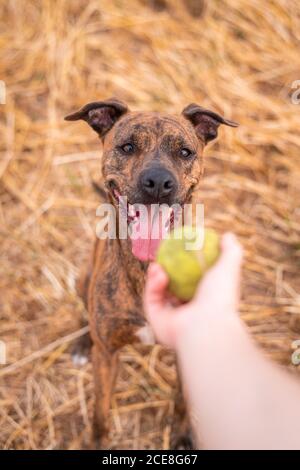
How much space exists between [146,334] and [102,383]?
580 millimetres

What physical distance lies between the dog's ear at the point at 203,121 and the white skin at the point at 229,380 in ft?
5.49

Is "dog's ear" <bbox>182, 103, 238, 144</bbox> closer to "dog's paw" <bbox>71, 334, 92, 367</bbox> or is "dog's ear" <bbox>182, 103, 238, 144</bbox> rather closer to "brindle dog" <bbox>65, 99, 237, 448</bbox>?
"brindle dog" <bbox>65, 99, 237, 448</bbox>

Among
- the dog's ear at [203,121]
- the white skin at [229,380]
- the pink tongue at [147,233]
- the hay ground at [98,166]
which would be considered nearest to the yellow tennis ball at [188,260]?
the white skin at [229,380]

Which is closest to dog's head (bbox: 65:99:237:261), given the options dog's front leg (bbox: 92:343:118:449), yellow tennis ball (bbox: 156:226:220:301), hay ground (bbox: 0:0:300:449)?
yellow tennis ball (bbox: 156:226:220:301)

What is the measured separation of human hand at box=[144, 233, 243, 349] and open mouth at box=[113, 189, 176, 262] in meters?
0.93

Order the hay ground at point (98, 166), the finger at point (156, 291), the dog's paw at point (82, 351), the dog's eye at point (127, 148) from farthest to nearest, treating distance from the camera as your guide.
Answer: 1. the dog's paw at point (82, 351)
2. the hay ground at point (98, 166)
3. the dog's eye at point (127, 148)
4. the finger at point (156, 291)

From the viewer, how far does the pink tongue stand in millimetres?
3041

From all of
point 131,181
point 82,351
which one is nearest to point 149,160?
point 131,181

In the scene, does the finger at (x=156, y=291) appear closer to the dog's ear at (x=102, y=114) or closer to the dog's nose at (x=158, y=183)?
the dog's nose at (x=158, y=183)

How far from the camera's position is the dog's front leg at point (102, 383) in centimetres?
348

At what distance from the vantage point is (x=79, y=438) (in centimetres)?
400

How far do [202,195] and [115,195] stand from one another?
2.13m

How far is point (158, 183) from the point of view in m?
2.86

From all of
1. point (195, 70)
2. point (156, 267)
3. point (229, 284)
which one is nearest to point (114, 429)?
point (156, 267)
